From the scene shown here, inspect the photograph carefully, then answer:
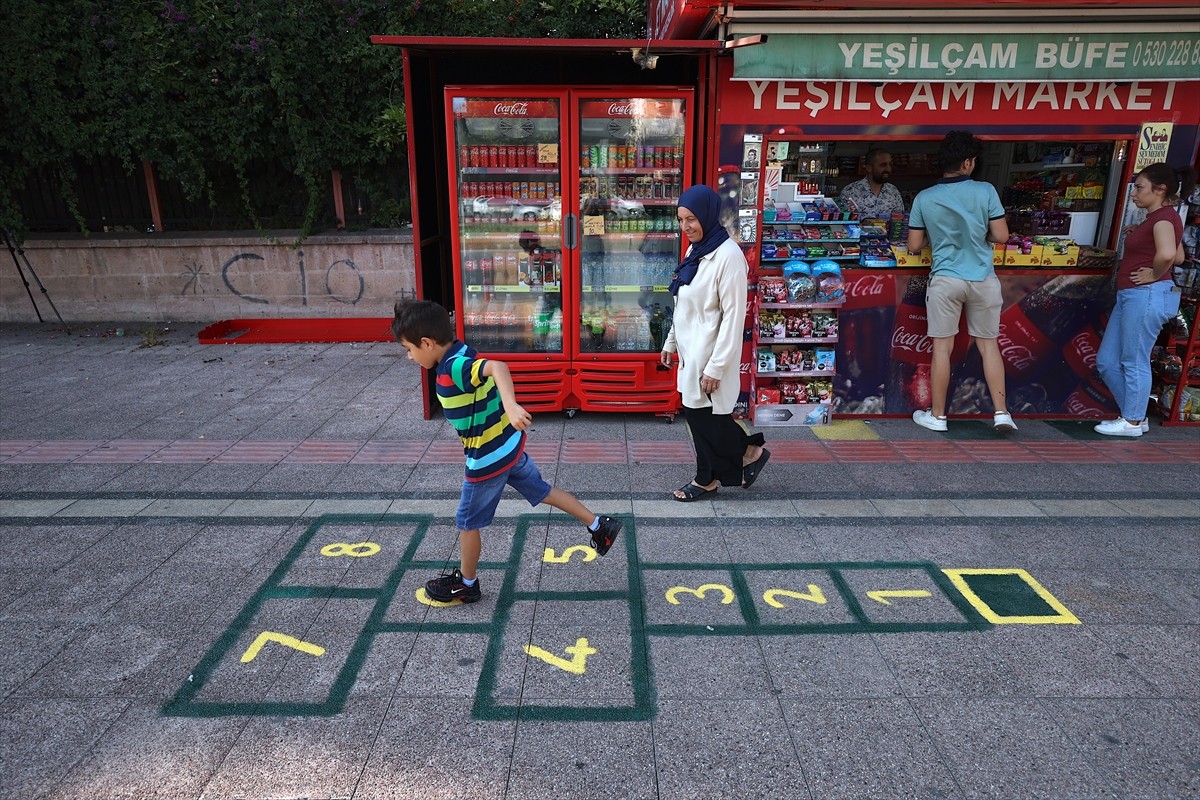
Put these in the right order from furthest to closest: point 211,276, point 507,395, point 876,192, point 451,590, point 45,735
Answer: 1. point 211,276
2. point 876,192
3. point 451,590
4. point 507,395
5. point 45,735

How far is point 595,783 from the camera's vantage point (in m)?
2.56

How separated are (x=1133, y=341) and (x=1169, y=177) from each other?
47.3 inches

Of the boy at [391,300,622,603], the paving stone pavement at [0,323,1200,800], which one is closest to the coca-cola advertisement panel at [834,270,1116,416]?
the paving stone pavement at [0,323,1200,800]

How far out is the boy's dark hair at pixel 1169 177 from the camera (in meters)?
5.28

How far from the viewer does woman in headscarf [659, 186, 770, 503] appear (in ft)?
13.4

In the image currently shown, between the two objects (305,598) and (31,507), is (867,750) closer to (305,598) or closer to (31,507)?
(305,598)

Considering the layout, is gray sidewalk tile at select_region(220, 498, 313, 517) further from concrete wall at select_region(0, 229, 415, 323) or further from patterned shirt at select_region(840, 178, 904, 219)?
concrete wall at select_region(0, 229, 415, 323)

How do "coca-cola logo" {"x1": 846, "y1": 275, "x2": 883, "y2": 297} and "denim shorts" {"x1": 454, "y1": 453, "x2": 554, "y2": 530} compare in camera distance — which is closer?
"denim shorts" {"x1": 454, "y1": 453, "x2": 554, "y2": 530}

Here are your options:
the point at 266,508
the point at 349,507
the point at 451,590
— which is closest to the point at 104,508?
the point at 266,508

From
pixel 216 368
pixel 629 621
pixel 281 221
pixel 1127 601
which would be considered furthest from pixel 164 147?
pixel 1127 601

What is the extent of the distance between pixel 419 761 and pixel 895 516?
318 cm

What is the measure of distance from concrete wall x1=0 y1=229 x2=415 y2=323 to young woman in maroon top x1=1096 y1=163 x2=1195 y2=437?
7.63 m

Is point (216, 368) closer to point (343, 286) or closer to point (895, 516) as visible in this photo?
point (343, 286)

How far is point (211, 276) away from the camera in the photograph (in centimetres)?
968
